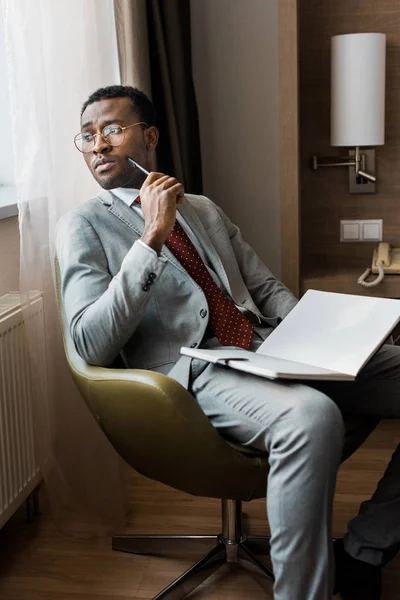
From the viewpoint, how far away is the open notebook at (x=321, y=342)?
1636mm

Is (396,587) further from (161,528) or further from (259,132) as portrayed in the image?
(259,132)

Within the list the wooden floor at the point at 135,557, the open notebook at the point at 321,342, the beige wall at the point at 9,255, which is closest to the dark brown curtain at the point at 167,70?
the beige wall at the point at 9,255

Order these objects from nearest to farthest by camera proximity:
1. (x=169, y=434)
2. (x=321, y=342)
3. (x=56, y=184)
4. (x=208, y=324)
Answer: (x=169, y=434) < (x=321, y=342) < (x=208, y=324) < (x=56, y=184)

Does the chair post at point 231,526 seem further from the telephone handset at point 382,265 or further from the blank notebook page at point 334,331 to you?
the telephone handset at point 382,265

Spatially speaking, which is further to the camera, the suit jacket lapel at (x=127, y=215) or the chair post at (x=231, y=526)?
the chair post at (x=231, y=526)

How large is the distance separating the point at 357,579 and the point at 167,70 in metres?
1.71

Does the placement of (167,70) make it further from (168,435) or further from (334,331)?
(168,435)

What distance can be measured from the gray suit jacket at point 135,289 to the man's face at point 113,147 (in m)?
0.06

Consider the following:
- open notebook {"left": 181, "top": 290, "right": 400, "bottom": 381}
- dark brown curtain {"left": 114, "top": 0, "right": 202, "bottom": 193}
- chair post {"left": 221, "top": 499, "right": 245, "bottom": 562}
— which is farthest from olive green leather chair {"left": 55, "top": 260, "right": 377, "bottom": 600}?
dark brown curtain {"left": 114, "top": 0, "right": 202, "bottom": 193}

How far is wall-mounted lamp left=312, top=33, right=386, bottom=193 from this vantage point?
2775 millimetres

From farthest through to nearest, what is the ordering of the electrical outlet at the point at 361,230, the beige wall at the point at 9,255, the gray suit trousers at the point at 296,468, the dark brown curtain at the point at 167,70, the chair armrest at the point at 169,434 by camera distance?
the electrical outlet at the point at 361,230, the dark brown curtain at the point at 167,70, the beige wall at the point at 9,255, the chair armrest at the point at 169,434, the gray suit trousers at the point at 296,468

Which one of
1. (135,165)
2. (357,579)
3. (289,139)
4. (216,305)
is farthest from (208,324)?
(289,139)

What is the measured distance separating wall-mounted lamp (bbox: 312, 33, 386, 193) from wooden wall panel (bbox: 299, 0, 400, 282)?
0.18 metres

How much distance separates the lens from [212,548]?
2.16 metres
